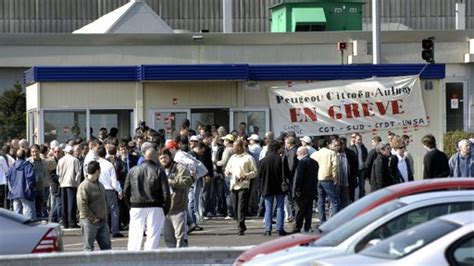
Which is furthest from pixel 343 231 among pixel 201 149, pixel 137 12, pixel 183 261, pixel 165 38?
pixel 137 12

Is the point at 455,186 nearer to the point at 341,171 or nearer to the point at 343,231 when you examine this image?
the point at 343,231

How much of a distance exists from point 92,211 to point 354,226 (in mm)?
6327

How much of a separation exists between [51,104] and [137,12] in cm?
Answer: 1664

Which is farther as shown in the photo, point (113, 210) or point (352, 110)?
point (352, 110)

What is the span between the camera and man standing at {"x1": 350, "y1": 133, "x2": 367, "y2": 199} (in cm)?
2367

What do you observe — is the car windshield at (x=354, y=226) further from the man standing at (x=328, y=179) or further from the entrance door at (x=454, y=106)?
the entrance door at (x=454, y=106)

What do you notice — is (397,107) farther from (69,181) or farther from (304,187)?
(69,181)

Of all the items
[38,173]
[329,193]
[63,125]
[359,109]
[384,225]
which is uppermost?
[359,109]

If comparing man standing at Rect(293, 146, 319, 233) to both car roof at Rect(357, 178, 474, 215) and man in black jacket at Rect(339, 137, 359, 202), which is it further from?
car roof at Rect(357, 178, 474, 215)

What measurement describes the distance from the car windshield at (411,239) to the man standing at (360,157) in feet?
48.7

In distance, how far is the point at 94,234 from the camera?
51.1 feet

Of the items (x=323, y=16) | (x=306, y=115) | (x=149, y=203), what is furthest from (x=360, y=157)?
(x=323, y=16)

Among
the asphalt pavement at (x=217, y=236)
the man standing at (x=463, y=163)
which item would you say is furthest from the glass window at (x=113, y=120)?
the man standing at (x=463, y=163)

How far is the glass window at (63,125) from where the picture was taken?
2669 cm
